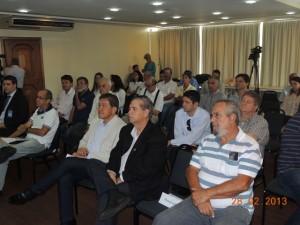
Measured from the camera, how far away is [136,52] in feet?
34.6

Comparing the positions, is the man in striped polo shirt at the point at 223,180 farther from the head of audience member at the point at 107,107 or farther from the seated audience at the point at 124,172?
the head of audience member at the point at 107,107

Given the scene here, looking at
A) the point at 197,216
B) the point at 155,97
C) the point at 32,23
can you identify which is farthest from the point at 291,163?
the point at 32,23

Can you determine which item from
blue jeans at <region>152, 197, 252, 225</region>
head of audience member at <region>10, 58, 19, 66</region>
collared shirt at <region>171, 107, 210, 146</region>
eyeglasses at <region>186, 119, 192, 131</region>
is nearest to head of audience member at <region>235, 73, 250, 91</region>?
collared shirt at <region>171, 107, 210, 146</region>

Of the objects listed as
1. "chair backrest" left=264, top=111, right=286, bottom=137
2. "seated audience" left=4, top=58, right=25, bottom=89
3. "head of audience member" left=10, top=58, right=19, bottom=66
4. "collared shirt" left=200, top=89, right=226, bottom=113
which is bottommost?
"chair backrest" left=264, top=111, right=286, bottom=137

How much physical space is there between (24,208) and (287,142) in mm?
2721

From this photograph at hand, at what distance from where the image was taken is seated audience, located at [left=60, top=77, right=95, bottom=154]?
4633 millimetres

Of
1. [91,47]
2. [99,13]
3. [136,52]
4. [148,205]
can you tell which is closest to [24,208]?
[148,205]

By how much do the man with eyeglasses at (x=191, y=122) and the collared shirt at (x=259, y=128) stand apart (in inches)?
18.1

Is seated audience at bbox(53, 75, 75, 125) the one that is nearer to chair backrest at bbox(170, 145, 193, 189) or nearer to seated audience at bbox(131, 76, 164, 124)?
seated audience at bbox(131, 76, 164, 124)

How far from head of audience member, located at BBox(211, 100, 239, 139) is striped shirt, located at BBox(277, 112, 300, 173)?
1.61 ft

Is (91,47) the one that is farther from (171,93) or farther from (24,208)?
(24,208)

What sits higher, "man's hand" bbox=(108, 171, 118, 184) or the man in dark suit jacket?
the man in dark suit jacket

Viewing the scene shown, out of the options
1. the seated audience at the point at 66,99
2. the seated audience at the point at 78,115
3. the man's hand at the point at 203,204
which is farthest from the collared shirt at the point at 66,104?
the man's hand at the point at 203,204

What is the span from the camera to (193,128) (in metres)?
3.53
